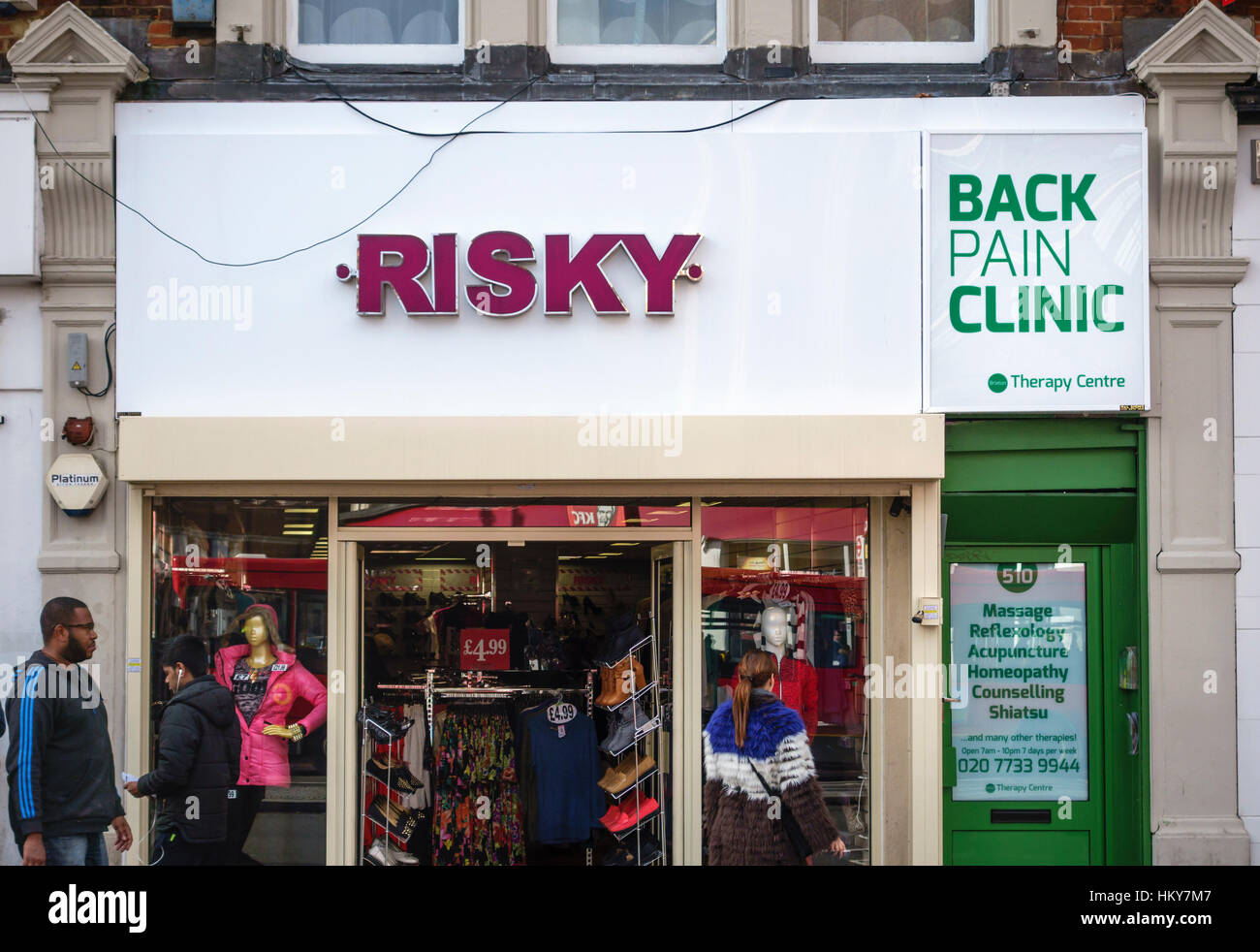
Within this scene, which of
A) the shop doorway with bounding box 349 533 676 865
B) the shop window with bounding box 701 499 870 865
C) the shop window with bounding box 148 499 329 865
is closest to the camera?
the shop window with bounding box 148 499 329 865

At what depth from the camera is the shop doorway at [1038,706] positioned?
7.29 m

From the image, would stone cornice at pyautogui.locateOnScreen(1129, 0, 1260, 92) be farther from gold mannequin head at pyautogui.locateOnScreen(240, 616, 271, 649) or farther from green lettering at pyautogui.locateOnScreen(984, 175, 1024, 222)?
gold mannequin head at pyautogui.locateOnScreen(240, 616, 271, 649)

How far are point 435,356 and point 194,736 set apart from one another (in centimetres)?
264

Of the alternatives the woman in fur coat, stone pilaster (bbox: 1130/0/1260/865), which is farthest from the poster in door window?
the woman in fur coat

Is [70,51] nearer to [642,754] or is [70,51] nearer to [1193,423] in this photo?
[642,754]

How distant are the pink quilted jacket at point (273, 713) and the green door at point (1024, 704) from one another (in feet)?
12.7

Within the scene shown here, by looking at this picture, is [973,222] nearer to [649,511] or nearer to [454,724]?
[649,511]

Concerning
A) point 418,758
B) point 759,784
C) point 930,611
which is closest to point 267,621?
point 418,758

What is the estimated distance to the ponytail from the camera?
6910mm

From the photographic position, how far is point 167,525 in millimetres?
7324

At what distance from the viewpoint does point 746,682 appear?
7008 millimetres

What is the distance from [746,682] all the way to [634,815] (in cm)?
124

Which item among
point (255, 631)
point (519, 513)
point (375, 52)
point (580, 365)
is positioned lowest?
point (255, 631)

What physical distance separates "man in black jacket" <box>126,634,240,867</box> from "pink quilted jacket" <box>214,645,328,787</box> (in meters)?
0.10
